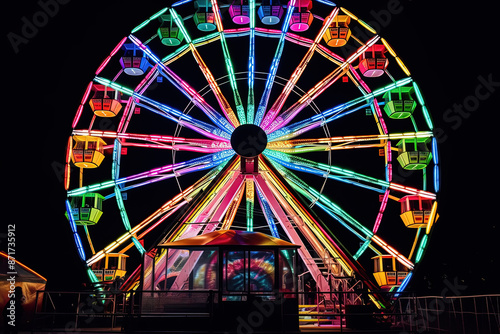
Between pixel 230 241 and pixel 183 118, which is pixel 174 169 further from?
pixel 230 241

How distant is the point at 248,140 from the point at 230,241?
13.6 feet

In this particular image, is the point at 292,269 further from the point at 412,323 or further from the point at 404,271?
the point at 404,271

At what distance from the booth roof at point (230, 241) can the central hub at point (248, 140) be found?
3.14 m

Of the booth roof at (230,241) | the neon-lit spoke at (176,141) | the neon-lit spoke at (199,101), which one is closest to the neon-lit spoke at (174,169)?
the neon-lit spoke at (176,141)

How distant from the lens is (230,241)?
41.1 feet

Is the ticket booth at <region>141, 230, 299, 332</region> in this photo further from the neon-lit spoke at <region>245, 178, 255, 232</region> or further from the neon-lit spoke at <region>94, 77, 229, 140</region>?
the neon-lit spoke at <region>94, 77, 229, 140</region>

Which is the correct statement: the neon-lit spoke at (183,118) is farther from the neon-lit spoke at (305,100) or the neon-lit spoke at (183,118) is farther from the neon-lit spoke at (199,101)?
the neon-lit spoke at (305,100)

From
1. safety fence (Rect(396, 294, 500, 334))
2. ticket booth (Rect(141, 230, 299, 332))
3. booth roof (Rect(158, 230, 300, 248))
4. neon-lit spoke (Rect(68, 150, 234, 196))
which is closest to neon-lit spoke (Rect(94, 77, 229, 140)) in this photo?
neon-lit spoke (Rect(68, 150, 234, 196))

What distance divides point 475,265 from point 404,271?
12313 millimetres

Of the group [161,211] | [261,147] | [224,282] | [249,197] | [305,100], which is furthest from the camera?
[249,197]

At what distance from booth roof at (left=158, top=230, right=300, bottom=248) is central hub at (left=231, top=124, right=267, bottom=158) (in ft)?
10.3

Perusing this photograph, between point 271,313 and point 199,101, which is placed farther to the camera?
point 199,101

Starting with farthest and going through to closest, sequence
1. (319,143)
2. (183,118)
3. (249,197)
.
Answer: (249,197)
(183,118)
(319,143)

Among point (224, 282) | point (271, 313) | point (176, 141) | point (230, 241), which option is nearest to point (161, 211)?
point (176, 141)
